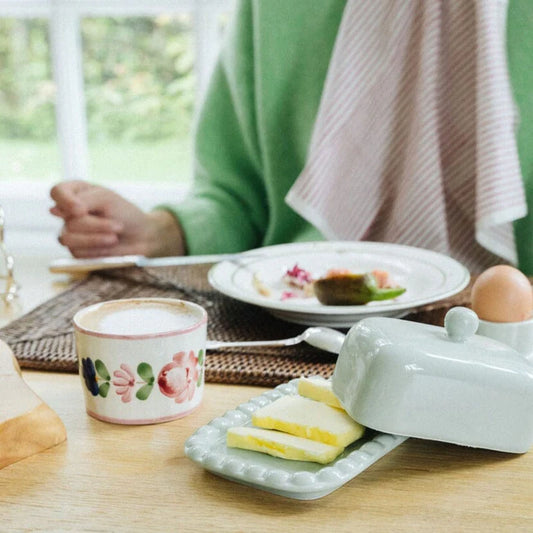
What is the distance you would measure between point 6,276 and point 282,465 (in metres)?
0.68

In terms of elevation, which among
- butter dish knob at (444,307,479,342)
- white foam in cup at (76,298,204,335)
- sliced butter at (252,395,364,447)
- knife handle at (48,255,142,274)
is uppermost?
butter dish knob at (444,307,479,342)

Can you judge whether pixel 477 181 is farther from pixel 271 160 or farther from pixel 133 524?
pixel 133 524

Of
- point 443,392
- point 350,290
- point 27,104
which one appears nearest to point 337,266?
point 350,290

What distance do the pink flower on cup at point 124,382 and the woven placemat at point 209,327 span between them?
0.38 ft

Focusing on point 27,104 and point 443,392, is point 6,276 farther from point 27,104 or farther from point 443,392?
point 27,104

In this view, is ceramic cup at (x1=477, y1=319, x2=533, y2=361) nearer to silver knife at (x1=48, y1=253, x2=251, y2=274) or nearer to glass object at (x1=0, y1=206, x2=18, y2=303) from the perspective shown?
silver knife at (x1=48, y1=253, x2=251, y2=274)

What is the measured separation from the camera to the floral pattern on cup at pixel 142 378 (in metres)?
0.63

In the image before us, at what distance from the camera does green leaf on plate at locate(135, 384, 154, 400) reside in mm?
634

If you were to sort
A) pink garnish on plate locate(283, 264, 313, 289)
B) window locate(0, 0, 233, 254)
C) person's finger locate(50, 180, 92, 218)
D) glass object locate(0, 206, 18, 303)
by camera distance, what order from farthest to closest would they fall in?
window locate(0, 0, 233, 254) → person's finger locate(50, 180, 92, 218) → glass object locate(0, 206, 18, 303) → pink garnish on plate locate(283, 264, 313, 289)

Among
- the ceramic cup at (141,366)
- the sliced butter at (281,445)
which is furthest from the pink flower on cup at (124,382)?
the sliced butter at (281,445)

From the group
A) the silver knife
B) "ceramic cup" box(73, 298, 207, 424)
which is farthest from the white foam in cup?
the silver knife

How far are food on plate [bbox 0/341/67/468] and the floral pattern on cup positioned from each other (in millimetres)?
43

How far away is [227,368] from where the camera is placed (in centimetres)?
74

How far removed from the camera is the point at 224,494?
20.9 inches
